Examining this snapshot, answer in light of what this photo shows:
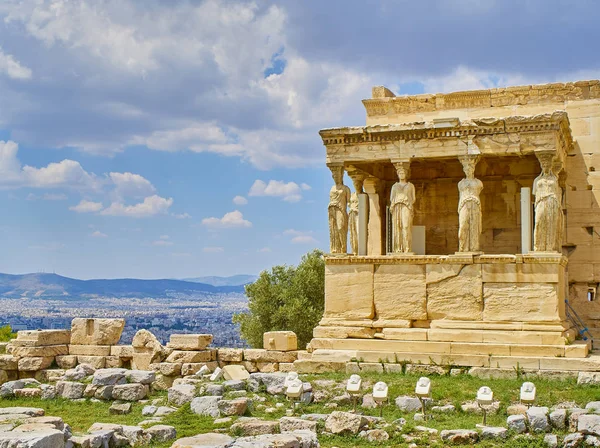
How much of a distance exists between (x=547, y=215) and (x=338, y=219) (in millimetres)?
4170

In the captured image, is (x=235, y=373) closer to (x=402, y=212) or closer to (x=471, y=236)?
(x=402, y=212)

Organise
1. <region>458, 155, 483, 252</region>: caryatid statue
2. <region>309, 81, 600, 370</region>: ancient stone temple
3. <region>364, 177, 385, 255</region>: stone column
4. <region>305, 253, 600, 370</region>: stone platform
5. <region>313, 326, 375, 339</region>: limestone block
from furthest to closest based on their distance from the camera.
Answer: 1. <region>364, 177, 385, 255</region>: stone column
2. <region>313, 326, 375, 339</region>: limestone block
3. <region>458, 155, 483, 252</region>: caryatid statue
4. <region>309, 81, 600, 370</region>: ancient stone temple
5. <region>305, 253, 600, 370</region>: stone platform

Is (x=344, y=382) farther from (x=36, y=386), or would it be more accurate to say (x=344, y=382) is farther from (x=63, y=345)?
(x=63, y=345)

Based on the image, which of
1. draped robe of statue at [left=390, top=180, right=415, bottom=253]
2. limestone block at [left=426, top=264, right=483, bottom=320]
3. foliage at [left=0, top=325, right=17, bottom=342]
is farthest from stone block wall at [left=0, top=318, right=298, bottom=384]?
foliage at [left=0, top=325, right=17, bottom=342]

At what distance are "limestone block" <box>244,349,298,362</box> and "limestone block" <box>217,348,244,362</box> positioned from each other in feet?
0.74

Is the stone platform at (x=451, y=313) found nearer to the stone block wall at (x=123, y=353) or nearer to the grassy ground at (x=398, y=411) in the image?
the grassy ground at (x=398, y=411)

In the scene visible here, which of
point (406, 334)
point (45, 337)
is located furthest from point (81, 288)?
point (406, 334)

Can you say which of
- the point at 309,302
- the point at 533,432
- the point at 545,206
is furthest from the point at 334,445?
the point at 309,302

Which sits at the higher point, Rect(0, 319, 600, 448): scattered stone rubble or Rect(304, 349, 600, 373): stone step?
Rect(304, 349, 600, 373): stone step

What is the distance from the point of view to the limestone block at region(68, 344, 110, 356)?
1930 cm

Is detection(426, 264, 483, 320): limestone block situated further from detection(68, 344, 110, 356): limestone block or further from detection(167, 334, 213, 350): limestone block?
detection(68, 344, 110, 356): limestone block

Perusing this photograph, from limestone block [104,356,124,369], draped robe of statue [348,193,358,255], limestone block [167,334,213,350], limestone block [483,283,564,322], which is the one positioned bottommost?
limestone block [104,356,124,369]

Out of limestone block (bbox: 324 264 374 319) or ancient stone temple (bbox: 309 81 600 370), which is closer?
ancient stone temple (bbox: 309 81 600 370)

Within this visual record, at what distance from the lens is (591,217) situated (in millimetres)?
19547
